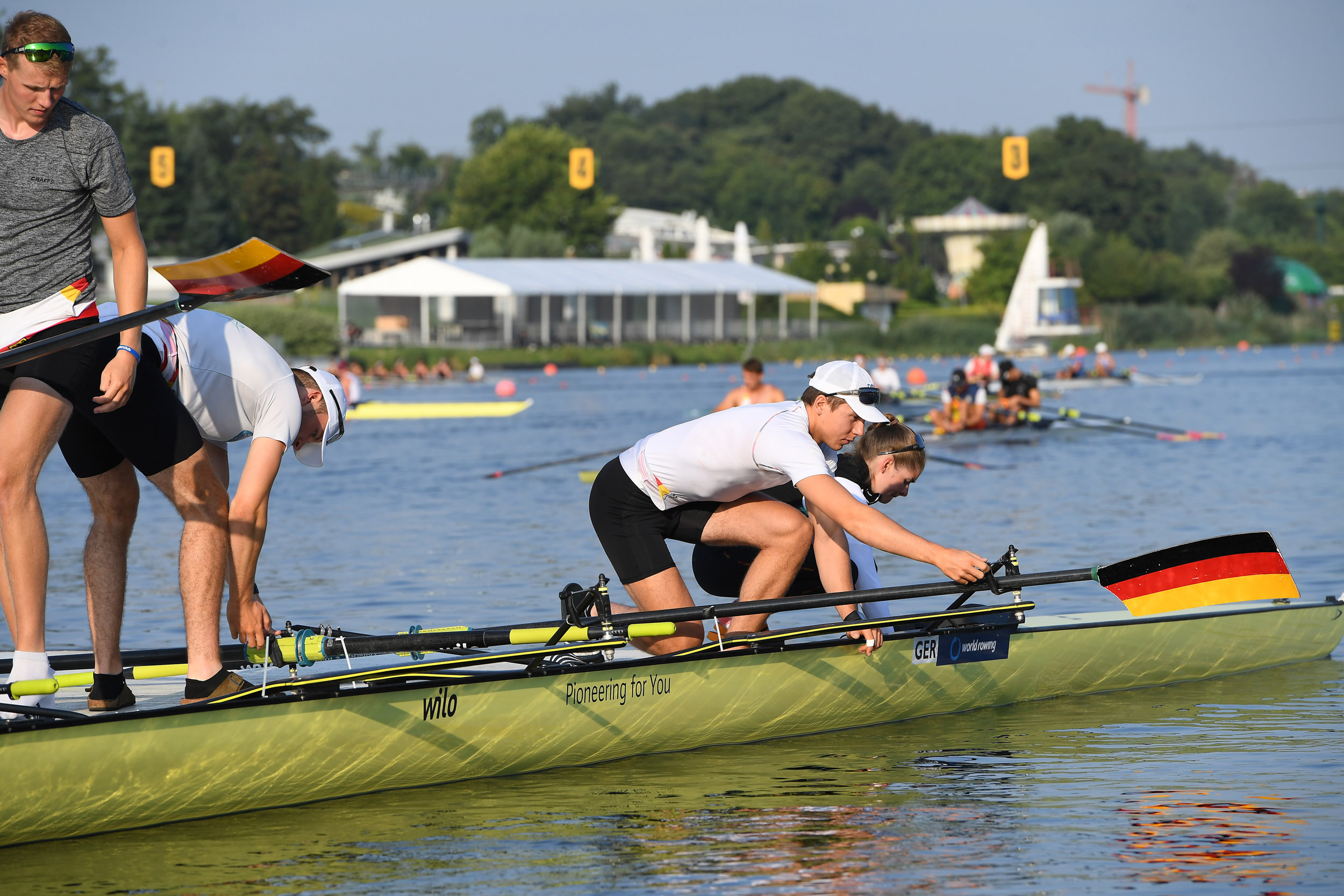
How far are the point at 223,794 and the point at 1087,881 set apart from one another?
9.42ft

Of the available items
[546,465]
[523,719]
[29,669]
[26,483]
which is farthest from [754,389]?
[26,483]

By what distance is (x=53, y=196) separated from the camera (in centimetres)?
490

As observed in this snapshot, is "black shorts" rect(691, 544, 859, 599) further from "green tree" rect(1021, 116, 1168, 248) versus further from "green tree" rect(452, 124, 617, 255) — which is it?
"green tree" rect(1021, 116, 1168, 248)

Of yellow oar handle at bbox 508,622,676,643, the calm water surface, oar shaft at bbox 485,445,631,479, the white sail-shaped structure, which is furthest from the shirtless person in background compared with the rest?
the white sail-shaped structure

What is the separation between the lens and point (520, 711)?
6.01 metres

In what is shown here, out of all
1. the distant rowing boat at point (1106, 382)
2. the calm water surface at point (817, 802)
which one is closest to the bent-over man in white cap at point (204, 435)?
the calm water surface at point (817, 802)

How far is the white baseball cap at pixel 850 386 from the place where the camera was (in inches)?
240

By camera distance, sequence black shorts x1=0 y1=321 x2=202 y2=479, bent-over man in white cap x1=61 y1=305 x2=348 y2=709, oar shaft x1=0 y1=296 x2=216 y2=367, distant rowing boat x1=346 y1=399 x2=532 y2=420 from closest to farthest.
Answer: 1. oar shaft x1=0 y1=296 x2=216 y2=367
2. black shorts x1=0 y1=321 x2=202 y2=479
3. bent-over man in white cap x1=61 y1=305 x2=348 y2=709
4. distant rowing boat x1=346 y1=399 x2=532 y2=420

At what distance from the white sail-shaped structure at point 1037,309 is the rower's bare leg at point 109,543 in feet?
232

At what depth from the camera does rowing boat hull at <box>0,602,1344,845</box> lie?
512 centimetres

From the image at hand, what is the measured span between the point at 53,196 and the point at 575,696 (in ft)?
8.59

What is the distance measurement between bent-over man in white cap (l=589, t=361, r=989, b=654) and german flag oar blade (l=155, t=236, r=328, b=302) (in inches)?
70.8

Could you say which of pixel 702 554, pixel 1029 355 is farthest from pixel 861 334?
pixel 702 554

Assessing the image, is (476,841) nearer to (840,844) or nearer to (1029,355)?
(840,844)
